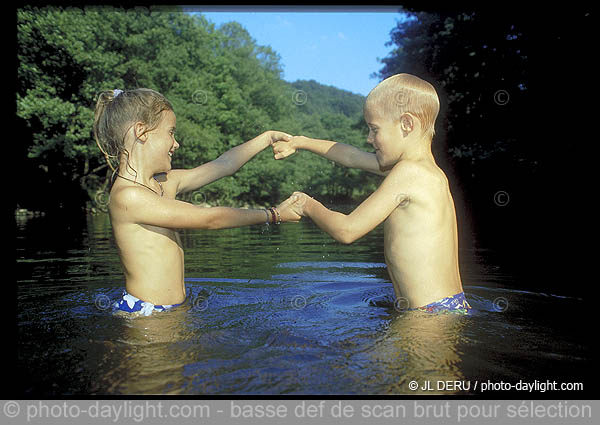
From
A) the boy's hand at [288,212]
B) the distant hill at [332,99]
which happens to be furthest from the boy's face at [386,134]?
the distant hill at [332,99]

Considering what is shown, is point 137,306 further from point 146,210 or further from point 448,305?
point 448,305

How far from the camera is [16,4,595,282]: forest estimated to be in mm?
14867

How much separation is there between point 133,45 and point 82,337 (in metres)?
27.6

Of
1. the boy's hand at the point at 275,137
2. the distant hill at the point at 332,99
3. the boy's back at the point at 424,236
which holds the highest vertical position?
the distant hill at the point at 332,99

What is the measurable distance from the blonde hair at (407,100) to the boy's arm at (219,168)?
1264mm

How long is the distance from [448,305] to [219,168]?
220cm

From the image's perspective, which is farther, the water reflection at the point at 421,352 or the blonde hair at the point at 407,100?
the blonde hair at the point at 407,100

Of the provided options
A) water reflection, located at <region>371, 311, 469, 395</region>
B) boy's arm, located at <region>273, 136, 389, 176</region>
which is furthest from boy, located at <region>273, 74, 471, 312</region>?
boy's arm, located at <region>273, 136, 389, 176</region>

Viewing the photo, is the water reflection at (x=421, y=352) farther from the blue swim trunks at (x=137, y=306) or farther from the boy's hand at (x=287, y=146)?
the boy's hand at (x=287, y=146)

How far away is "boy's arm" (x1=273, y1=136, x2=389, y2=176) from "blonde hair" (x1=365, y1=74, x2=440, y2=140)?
677mm

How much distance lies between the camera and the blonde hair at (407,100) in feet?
10.3

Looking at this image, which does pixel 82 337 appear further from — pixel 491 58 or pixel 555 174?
pixel 491 58

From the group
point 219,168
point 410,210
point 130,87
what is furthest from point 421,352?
point 130,87

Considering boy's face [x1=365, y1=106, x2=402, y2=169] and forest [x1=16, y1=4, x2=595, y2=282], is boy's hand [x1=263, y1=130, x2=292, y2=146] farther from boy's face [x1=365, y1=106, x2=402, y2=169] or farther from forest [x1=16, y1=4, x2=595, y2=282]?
boy's face [x1=365, y1=106, x2=402, y2=169]
